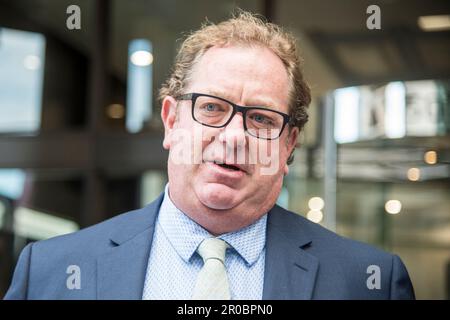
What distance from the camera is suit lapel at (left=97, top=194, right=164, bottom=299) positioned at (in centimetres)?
157

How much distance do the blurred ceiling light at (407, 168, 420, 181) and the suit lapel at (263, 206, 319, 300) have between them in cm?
237

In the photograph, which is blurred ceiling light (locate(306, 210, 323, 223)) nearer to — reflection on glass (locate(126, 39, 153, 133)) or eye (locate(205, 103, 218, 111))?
reflection on glass (locate(126, 39, 153, 133))

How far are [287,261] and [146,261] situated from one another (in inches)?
12.8

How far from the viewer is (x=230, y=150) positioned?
1.57m

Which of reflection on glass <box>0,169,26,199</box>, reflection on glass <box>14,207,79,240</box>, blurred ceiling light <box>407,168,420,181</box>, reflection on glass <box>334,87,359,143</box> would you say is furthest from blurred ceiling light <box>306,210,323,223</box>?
reflection on glass <box>0,169,26,199</box>

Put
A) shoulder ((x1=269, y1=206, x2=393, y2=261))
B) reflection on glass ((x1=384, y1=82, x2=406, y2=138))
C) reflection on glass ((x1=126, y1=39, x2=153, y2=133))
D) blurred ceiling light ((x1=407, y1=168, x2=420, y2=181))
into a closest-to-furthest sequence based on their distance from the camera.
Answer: shoulder ((x1=269, y1=206, x2=393, y2=261)), reflection on glass ((x1=126, y1=39, x2=153, y2=133)), reflection on glass ((x1=384, y1=82, x2=406, y2=138)), blurred ceiling light ((x1=407, y1=168, x2=420, y2=181))

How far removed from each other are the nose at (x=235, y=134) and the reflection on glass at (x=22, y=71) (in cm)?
280

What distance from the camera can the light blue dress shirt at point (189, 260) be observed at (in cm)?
160

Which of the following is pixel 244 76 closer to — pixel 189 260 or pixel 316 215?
pixel 189 260

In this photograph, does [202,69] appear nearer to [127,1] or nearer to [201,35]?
[201,35]

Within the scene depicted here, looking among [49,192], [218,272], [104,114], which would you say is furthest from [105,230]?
[49,192]

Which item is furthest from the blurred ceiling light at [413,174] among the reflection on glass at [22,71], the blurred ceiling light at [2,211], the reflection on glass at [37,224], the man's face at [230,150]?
the man's face at [230,150]

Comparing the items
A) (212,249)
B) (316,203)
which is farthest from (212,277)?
(316,203)
